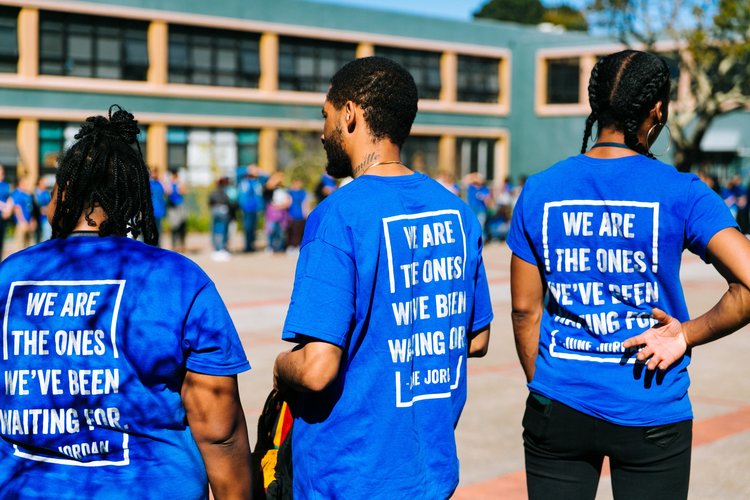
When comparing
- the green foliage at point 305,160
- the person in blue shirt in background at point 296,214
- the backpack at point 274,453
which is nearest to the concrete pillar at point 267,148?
the green foliage at point 305,160

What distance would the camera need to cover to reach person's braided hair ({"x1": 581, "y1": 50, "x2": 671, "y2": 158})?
2918 millimetres

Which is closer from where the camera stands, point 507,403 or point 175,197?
point 507,403

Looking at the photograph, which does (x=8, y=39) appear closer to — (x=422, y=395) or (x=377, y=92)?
(x=377, y=92)

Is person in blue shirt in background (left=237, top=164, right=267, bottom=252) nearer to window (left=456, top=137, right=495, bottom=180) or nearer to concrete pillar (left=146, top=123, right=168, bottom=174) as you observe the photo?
concrete pillar (left=146, top=123, right=168, bottom=174)

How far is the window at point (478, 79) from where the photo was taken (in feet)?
151

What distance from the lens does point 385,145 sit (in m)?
2.75

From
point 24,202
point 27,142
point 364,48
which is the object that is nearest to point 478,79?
point 364,48

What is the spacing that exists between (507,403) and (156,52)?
3077 cm

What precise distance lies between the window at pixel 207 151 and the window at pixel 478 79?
39.6 ft

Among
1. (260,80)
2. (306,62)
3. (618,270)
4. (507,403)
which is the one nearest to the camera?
(618,270)

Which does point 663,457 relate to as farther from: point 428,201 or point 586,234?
point 428,201

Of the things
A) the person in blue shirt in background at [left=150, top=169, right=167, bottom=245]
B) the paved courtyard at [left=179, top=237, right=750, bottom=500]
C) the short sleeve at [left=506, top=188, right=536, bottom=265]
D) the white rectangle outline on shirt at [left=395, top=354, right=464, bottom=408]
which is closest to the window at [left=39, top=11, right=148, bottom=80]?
the person in blue shirt in background at [left=150, top=169, right=167, bottom=245]

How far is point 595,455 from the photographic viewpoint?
2.94 meters

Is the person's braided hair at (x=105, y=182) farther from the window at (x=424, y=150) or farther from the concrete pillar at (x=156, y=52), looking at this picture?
the window at (x=424, y=150)
